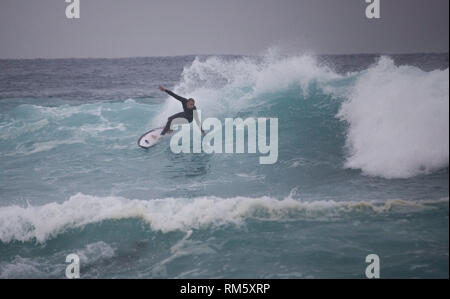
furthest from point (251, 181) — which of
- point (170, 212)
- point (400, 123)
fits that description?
point (400, 123)

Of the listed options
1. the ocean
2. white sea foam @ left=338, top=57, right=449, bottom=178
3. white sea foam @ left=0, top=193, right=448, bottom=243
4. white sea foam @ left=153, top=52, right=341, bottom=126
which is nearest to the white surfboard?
the ocean

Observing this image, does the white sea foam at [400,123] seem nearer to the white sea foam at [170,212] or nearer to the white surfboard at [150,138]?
the white sea foam at [170,212]

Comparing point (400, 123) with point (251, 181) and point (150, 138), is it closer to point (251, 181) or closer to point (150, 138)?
point (251, 181)

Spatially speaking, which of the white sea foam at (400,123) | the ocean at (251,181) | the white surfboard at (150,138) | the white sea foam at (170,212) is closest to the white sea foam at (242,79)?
the ocean at (251,181)

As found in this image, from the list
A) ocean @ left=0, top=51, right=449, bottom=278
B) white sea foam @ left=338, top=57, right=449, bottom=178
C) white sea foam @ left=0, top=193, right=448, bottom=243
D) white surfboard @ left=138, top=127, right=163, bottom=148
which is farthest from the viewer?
white surfboard @ left=138, top=127, right=163, bottom=148

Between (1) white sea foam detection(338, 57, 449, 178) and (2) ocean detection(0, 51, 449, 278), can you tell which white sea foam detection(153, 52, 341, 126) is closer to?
(2) ocean detection(0, 51, 449, 278)

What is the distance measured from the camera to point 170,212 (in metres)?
5.50

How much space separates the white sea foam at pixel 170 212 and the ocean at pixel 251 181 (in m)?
0.02

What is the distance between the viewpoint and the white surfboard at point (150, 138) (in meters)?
7.59

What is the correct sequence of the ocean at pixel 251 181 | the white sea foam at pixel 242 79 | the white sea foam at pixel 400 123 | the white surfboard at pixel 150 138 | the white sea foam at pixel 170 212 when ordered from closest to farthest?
the ocean at pixel 251 181, the white sea foam at pixel 170 212, the white sea foam at pixel 400 123, the white surfboard at pixel 150 138, the white sea foam at pixel 242 79

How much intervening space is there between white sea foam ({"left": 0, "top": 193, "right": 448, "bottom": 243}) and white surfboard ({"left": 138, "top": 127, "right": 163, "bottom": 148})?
2.01 m

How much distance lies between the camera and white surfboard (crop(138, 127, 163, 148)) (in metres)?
7.59

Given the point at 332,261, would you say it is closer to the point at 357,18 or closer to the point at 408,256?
the point at 408,256
